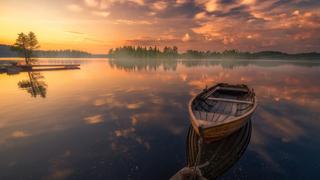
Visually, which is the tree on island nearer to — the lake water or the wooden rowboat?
the lake water

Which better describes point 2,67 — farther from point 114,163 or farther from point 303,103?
point 303,103

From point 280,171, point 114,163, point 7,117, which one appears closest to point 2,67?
point 7,117

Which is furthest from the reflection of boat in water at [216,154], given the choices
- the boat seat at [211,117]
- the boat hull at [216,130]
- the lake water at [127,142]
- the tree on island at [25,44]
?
the tree on island at [25,44]

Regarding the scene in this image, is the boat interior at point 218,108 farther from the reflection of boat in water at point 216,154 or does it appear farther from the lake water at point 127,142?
the lake water at point 127,142

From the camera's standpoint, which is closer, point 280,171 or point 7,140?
point 280,171

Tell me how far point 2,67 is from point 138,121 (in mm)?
74305

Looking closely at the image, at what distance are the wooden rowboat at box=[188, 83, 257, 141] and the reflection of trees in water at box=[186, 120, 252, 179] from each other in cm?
115

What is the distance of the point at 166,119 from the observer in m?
19.4

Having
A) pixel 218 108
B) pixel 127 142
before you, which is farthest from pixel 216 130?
pixel 127 142

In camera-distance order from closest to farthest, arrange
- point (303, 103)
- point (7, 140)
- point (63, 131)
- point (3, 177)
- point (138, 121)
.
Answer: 1. point (3, 177)
2. point (7, 140)
3. point (63, 131)
4. point (138, 121)
5. point (303, 103)

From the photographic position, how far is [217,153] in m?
11.6

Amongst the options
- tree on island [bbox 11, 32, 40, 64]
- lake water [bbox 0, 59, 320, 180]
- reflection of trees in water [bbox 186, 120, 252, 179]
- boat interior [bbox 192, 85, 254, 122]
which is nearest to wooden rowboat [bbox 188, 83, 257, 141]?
boat interior [bbox 192, 85, 254, 122]

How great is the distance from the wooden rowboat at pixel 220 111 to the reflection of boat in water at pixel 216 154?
116cm

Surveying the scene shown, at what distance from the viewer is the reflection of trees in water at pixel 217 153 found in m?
10.2
